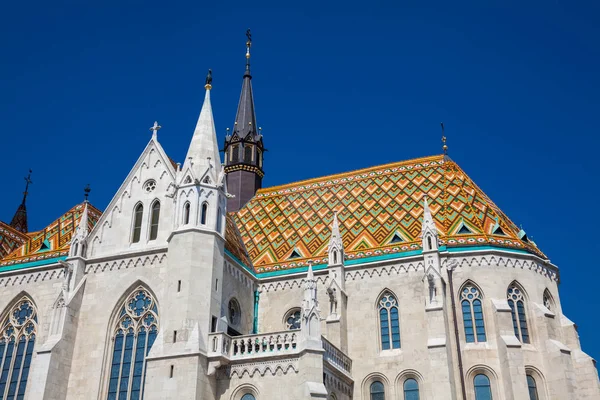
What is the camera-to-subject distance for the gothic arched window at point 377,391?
28.5 metres

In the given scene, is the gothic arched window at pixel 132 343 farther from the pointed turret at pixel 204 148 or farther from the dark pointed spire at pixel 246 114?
the dark pointed spire at pixel 246 114

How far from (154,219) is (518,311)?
15829mm

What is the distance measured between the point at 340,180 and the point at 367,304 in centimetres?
1071

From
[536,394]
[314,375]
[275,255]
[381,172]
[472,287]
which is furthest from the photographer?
[381,172]

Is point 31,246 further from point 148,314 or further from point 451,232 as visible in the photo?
point 451,232

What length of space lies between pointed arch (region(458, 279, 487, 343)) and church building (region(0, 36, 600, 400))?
0.16ft

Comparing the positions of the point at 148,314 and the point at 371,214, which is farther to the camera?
the point at 371,214

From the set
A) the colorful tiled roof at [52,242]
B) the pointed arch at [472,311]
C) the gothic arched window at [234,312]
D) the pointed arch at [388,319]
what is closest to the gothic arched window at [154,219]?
the colorful tiled roof at [52,242]

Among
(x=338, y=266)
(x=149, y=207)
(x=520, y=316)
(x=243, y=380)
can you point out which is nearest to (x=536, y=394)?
(x=520, y=316)

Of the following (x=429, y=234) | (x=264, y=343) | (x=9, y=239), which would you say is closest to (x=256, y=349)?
(x=264, y=343)

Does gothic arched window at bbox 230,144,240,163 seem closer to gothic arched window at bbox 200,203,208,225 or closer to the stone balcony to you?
gothic arched window at bbox 200,203,208,225

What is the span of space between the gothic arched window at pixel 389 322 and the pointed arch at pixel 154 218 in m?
10.1

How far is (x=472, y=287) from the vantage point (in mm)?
29562

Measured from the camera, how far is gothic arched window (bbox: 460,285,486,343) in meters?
28.6
